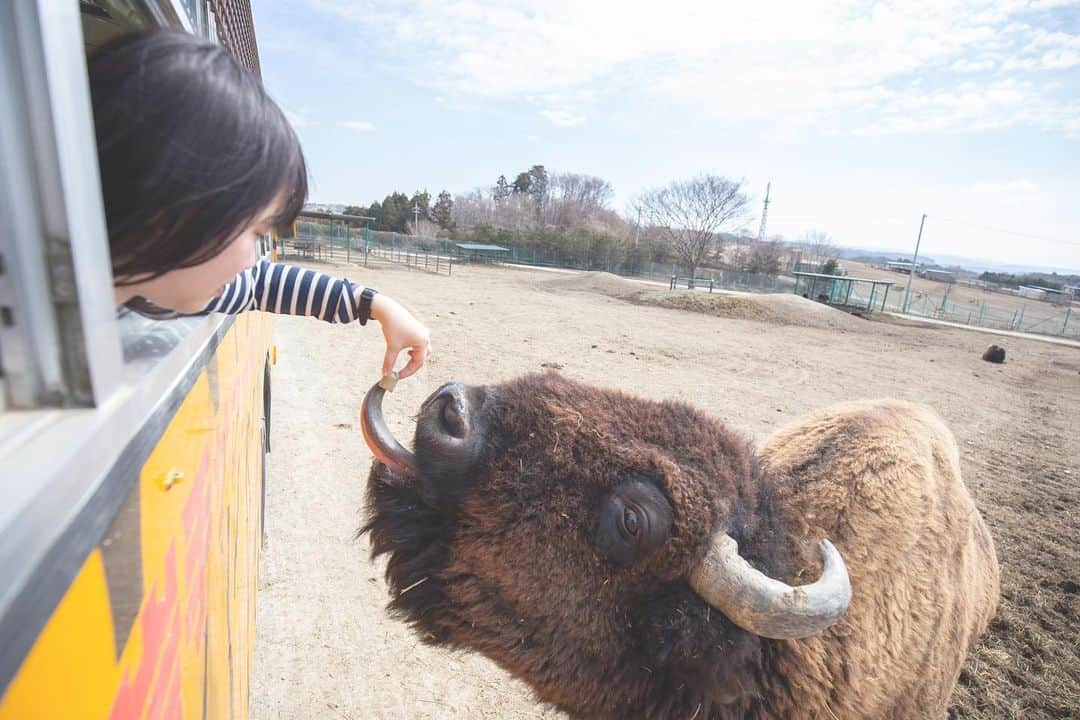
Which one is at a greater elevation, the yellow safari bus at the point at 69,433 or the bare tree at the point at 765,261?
the yellow safari bus at the point at 69,433

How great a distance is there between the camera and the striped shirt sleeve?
193 cm

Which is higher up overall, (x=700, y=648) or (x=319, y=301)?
(x=319, y=301)

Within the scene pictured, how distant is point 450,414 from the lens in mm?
2186

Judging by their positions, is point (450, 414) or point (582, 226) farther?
→ point (582, 226)

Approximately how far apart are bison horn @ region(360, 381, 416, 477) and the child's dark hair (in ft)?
4.02

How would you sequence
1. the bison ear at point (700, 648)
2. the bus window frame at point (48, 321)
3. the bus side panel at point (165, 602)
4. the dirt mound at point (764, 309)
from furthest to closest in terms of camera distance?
the dirt mound at point (764, 309)
the bison ear at point (700, 648)
the bus side panel at point (165, 602)
the bus window frame at point (48, 321)

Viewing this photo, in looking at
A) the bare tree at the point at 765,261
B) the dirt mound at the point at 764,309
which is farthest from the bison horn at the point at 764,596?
the bare tree at the point at 765,261

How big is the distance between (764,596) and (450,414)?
1.29m

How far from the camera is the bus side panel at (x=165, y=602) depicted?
645 millimetres

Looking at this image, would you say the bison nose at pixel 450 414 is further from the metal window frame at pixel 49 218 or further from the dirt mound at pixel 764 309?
the dirt mound at pixel 764 309

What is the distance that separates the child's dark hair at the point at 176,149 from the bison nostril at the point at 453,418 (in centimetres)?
123

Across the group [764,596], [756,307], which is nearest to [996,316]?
[756,307]

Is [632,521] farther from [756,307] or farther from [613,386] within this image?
[756,307]

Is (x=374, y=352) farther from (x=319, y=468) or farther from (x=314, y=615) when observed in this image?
(x=314, y=615)
